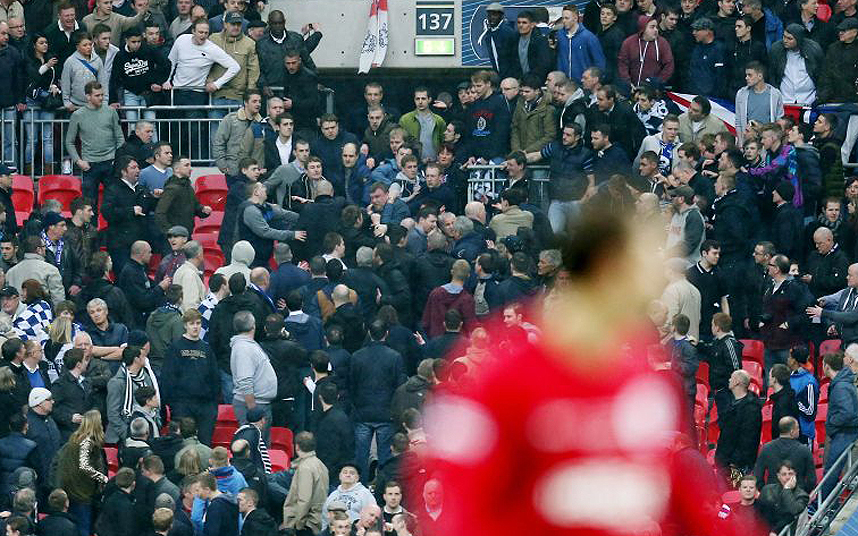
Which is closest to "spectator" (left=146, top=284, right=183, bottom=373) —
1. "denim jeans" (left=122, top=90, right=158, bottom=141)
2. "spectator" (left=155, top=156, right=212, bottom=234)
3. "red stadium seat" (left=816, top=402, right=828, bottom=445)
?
"spectator" (left=155, top=156, right=212, bottom=234)

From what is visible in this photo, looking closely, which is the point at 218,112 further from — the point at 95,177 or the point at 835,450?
the point at 835,450

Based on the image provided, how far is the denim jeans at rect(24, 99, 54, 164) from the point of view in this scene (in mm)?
20750

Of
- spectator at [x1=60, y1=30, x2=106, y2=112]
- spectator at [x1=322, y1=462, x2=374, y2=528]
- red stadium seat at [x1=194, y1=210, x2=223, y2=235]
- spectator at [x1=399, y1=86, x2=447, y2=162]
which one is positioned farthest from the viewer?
spectator at [x1=399, y1=86, x2=447, y2=162]

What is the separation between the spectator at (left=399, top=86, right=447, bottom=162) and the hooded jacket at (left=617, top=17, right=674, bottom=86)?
2230mm

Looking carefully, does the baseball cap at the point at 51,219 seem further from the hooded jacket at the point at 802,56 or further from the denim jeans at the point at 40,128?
the hooded jacket at the point at 802,56

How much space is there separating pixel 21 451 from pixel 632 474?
34.1ft

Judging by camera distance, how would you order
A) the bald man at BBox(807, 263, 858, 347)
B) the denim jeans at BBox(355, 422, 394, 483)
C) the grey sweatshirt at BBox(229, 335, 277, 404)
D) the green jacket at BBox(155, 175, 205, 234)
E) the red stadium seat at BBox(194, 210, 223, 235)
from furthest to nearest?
the red stadium seat at BBox(194, 210, 223, 235), the green jacket at BBox(155, 175, 205, 234), the bald man at BBox(807, 263, 858, 347), the denim jeans at BBox(355, 422, 394, 483), the grey sweatshirt at BBox(229, 335, 277, 404)

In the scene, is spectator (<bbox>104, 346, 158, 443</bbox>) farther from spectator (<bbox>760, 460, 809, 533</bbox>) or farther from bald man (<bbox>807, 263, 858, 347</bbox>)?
bald man (<bbox>807, 263, 858, 347</bbox>)

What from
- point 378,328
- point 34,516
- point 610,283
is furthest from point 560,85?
point 610,283

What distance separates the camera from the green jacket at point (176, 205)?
18.9 metres

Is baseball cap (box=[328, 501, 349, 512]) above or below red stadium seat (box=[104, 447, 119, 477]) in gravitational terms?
above

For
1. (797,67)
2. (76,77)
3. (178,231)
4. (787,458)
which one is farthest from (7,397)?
(797,67)

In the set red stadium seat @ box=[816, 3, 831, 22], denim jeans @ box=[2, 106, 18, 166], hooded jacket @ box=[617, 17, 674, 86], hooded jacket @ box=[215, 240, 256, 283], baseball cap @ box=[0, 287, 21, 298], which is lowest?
baseball cap @ box=[0, 287, 21, 298]

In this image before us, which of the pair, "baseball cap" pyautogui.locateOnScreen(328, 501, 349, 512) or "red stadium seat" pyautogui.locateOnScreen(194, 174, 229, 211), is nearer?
"baseball cap" pyautogui.locateOnScreen(328, 501, 349, 512)
